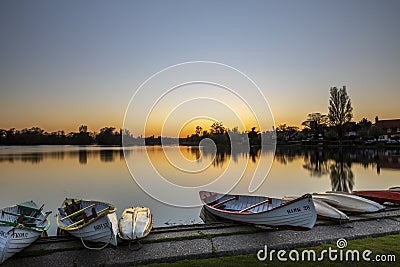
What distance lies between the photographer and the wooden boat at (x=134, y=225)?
16.4ft

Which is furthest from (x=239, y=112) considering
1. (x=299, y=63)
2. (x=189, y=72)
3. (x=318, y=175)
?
(x=318, y=175)

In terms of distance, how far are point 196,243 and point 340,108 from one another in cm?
5264

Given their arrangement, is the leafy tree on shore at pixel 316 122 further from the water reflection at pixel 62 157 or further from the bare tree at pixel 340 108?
the water reflection at pixel 62 157

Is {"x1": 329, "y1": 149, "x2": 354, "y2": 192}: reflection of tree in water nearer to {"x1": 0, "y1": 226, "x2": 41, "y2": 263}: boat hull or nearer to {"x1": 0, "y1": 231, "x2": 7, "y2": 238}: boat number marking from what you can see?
{"x1": 0, "y1": 226, "x2": 41, "y2": 263}: boat hull

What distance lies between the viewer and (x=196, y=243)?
192 inches

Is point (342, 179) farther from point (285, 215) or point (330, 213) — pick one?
point (285, 215)

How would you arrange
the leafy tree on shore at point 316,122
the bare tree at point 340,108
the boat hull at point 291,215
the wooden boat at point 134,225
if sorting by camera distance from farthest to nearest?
the leafy tree on shore at point 316,122
the bare tree at point 340,108
the boat hull at point 291,215
the wooden boat at point 134,225

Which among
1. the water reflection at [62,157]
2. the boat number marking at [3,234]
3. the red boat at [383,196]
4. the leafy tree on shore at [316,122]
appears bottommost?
the water reflection at [62,157]

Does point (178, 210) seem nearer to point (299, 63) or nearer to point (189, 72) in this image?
point (189, 72)

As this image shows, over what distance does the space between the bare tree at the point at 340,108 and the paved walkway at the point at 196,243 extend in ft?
163

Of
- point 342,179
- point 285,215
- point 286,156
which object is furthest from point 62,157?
point 285,215

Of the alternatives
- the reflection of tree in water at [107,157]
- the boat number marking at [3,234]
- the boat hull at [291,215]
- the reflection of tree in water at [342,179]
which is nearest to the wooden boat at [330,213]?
Result: the boat hull at [291,215]

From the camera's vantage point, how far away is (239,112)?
7.86 metres

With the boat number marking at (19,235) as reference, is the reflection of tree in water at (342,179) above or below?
below
